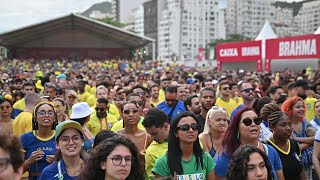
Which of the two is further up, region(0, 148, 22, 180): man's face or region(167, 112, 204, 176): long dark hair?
region(0, 148, 22, 180): man's face

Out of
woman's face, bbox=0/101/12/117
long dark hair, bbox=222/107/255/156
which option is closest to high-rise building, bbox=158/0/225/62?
woman's face, bbox=0/101/12/117

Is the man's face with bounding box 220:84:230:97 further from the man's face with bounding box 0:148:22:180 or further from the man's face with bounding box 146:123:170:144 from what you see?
the man's face with bounding box 0:148:22:180

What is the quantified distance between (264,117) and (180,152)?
158 centimetres

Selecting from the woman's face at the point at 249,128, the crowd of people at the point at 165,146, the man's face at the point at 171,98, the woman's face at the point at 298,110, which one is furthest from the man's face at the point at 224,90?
the woman's face at the point at 249,128

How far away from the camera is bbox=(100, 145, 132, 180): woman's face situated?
3.41 meters

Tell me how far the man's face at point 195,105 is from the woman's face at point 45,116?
293 centimetres

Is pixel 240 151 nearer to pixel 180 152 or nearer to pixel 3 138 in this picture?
pixel 180 152

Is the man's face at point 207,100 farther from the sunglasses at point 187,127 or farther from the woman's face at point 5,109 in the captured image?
the sunglasses at point 187,127

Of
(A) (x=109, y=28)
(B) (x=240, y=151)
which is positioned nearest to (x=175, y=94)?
(B) (x=240, y=151)

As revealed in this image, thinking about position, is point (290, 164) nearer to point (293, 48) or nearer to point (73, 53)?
point (293, 48)

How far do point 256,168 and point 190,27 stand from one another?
129 m

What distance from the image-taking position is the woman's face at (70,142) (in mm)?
4141

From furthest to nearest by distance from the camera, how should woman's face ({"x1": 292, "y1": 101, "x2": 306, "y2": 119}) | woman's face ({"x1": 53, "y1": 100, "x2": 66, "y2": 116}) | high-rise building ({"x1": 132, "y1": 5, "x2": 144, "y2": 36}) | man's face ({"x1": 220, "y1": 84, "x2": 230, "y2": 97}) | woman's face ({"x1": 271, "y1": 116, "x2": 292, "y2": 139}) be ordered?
high-rise building ({"x1": 132, "y1": 5, "x2": 144, "y2": 36}) < man's face ({"x1": 220, "y1": 84, "x2": 230, "y2": 97}) < woman's face ({"x1": 53, "y1": 100, "x2": 66, "y2": 116}) < woman's face ({"x1": 292, "y1": 101, "x2": 306, "y2": 119}) < woman's face ({"x1": 271, "y1": 116, "x2": 292, "y2": 139})

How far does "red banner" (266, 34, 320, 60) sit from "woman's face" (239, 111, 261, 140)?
22.7m
